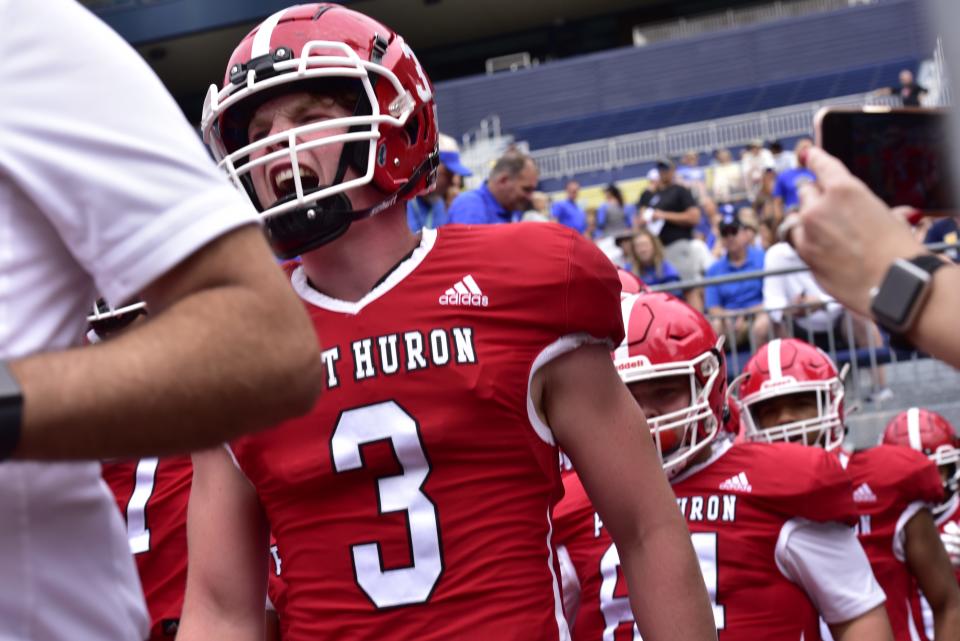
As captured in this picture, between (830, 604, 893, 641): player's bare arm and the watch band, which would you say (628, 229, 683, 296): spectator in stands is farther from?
the watch band

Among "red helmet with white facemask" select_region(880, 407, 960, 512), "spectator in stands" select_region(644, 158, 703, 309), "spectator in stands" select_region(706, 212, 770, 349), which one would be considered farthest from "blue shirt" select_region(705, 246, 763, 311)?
"red helmet with white facemask" select_region(880, 407, 960, 512)

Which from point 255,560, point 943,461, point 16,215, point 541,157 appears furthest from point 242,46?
point 541,157

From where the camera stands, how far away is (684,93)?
2328cm

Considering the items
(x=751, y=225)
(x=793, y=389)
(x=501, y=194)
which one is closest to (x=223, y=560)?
(x=793, y=389)

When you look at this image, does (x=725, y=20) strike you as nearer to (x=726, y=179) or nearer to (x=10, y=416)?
(x=726, y=179)

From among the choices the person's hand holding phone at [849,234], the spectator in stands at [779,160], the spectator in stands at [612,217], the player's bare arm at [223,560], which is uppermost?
the person's hand holding phone at [849,234]

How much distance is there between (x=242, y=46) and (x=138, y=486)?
4.56ft

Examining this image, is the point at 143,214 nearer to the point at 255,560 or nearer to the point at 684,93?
the point at 255,560

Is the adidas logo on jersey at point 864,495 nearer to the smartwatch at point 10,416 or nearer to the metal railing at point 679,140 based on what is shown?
the smartwatch at point 10,416

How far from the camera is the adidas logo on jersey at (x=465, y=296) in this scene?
7.54 feet

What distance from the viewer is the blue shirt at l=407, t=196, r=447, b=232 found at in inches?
314

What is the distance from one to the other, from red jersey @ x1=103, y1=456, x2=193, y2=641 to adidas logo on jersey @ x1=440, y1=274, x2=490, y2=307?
138 centimetres

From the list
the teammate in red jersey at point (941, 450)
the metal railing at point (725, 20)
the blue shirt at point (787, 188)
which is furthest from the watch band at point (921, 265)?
the metal railing at point (725, 20)

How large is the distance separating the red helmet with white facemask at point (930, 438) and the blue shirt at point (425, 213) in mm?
2878
